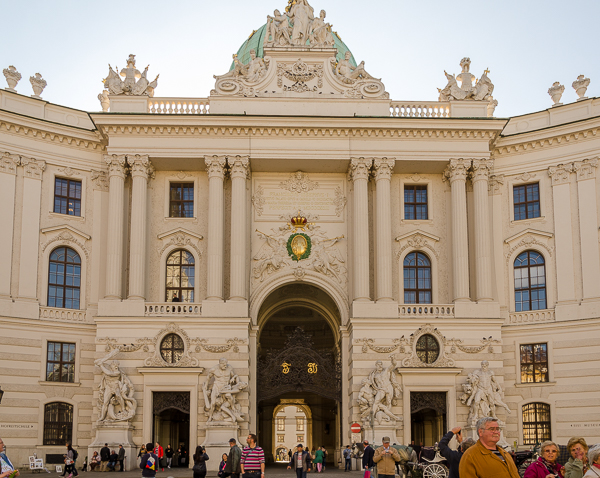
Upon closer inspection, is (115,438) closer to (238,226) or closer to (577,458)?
(238,226)

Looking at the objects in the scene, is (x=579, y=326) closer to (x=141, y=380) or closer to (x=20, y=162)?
(x=141, y=380)

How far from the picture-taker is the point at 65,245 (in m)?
43.2

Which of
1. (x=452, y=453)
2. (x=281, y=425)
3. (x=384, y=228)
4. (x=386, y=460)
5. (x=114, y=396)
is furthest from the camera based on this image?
(x=281, y=425)

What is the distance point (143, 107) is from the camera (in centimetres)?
4350

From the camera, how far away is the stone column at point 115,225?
41500mm

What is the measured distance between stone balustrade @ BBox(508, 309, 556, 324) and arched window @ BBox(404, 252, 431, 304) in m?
4.42

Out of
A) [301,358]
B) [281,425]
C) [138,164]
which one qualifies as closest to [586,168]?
[301,358]

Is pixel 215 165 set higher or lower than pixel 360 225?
higher

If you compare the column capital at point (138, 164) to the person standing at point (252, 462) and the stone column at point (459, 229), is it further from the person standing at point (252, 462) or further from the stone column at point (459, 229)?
the person standing at point (252, 462)

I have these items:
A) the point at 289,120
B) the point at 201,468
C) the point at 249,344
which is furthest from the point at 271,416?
the point at 201,468

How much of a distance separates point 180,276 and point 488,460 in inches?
1386

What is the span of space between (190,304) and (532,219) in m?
18.4

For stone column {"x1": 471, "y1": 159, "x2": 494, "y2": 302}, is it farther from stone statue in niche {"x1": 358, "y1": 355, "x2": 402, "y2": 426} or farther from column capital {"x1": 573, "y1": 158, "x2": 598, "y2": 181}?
stone statue in niche {"x1": 358, "y1": 355, "x2": 402, "y2": 426}

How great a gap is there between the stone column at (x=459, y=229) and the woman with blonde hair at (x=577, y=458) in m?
30.4
